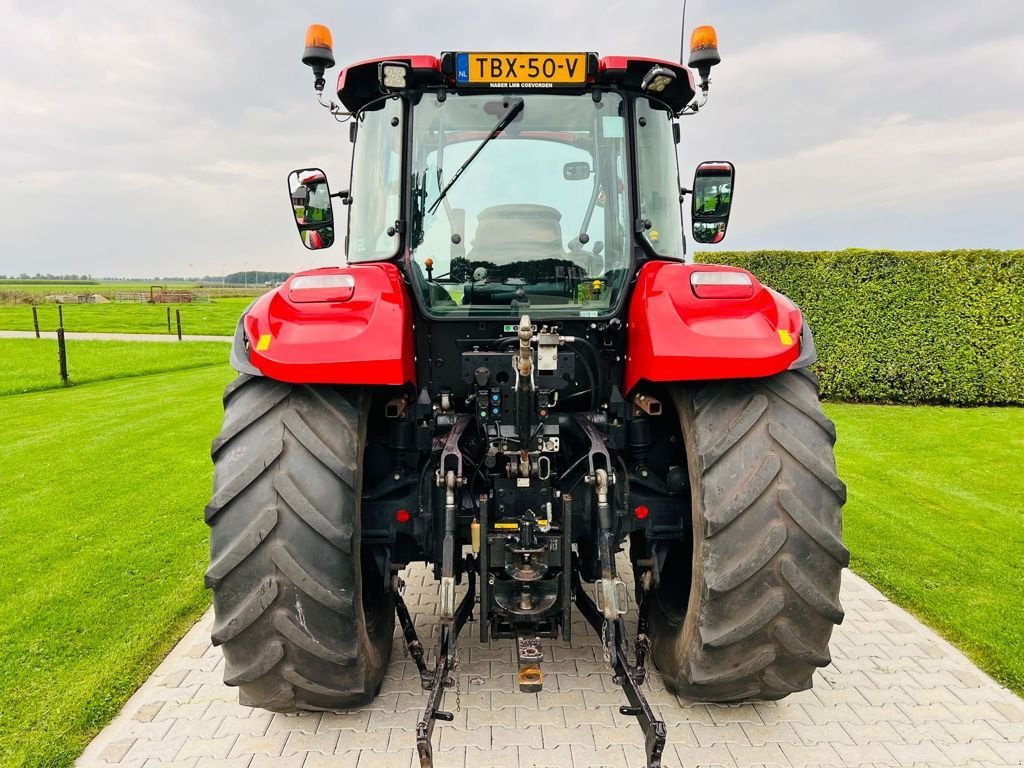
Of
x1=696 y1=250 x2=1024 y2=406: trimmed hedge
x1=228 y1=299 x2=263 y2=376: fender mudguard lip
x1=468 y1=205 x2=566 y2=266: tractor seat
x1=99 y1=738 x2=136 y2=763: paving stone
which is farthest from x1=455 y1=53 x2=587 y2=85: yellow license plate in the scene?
x1=696 y1=250 x2=1024 y2=406: trimmed hedge

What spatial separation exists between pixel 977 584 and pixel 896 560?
50 centimetres

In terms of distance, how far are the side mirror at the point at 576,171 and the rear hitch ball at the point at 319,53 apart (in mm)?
1284

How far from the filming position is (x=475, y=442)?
292cm

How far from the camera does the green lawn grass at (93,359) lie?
13062 millimetres

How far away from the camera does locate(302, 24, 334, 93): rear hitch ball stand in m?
3.24

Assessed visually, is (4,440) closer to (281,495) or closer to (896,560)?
(281,495)

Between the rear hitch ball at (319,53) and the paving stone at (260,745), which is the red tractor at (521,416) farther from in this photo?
the paving stone at (260,745)

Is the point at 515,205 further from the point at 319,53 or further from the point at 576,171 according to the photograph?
the point at 319,53

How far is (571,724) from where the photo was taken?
9.32 feet

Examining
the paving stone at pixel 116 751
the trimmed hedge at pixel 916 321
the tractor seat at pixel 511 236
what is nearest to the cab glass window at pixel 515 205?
the tractor seat at pixel 511 236

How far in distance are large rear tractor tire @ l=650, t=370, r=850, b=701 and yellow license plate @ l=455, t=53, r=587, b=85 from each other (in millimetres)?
1357

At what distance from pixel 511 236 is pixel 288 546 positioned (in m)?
1.50

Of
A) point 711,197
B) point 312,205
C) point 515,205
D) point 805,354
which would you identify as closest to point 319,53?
point 312,205

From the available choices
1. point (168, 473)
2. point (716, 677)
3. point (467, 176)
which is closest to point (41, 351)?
point (168, 473)
